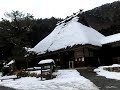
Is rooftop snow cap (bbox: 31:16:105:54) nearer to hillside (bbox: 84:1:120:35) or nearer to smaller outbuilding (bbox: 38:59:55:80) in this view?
hillside (bbox: 84:1:120:35)

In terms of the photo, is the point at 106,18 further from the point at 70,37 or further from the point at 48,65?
the point at 48,65

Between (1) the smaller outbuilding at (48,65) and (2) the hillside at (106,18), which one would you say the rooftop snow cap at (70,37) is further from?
(1) the smaller outbuilding at (48,65)

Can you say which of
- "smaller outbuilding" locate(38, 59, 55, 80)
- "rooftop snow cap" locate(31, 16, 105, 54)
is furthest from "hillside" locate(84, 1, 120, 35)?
"smaller outbuilding" locate(38, 59, 55, 80)

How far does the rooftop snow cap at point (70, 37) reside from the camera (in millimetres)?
29312

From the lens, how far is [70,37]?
102 feet

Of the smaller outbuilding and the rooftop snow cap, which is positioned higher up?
the rooftop snow cap

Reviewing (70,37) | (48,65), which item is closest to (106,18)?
(70,37)

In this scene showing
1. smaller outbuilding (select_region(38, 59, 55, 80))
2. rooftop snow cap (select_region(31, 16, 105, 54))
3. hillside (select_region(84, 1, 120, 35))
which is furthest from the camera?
hillside (select_region(84, 1, 120, 35))

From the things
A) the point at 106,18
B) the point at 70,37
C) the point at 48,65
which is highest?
the point at 106,18

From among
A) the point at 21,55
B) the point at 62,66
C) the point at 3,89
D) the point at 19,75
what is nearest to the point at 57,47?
the point at 62,66

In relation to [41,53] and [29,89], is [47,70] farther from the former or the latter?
[41,53]

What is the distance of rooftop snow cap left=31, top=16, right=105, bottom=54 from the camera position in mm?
29312

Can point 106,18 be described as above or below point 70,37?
above

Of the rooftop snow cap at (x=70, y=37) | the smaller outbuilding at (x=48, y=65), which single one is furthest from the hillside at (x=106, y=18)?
the smaller outbuilding at (x=48, y=65)
